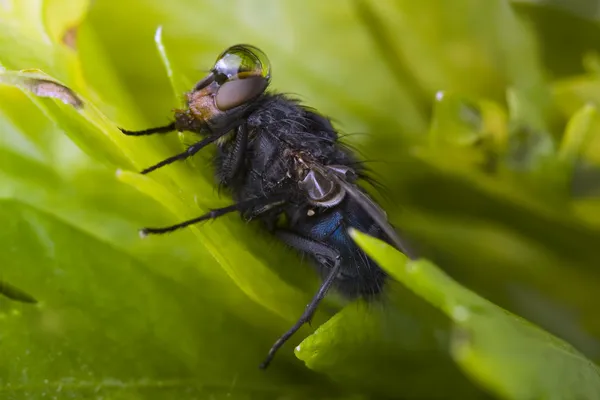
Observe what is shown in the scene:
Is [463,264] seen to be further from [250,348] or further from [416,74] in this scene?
[250,348]

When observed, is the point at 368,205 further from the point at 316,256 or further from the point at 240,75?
the point at 240,75

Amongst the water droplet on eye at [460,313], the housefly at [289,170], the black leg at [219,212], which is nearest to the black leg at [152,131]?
the housefly at [289,170]

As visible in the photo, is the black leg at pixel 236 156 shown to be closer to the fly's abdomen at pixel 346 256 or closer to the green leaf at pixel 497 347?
the fly's abdomen at pixel 346 256

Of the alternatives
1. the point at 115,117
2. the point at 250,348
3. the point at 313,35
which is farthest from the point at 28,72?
the point at 313,35

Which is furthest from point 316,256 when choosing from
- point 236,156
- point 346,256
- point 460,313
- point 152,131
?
point 460,313

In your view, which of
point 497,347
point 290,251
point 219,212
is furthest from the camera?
point 290,251

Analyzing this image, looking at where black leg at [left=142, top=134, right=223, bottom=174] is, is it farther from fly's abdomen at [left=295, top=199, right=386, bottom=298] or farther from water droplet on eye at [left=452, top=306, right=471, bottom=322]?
water droplet on eye at [left=452, top=306, right=471, bottom=322]
